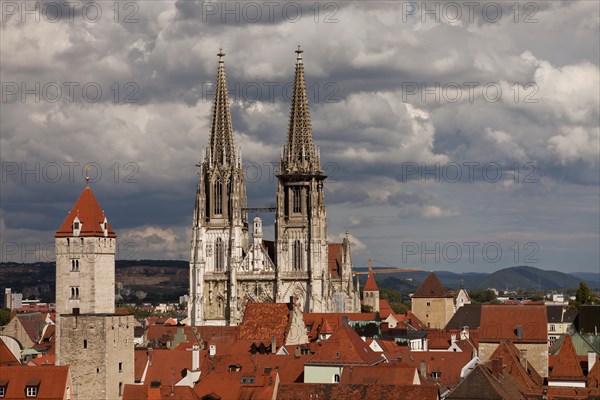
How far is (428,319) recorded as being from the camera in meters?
180

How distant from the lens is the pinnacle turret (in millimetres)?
155250

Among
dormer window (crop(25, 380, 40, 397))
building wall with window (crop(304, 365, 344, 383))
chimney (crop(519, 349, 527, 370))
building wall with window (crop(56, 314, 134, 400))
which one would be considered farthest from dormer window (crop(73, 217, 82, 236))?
chimney (crop(519, 349, 527, 370))

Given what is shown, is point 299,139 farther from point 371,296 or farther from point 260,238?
point 371,296

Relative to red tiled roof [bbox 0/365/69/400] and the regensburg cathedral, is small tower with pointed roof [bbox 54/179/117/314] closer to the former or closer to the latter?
red tiled roof [bbox 0/365/69/400]

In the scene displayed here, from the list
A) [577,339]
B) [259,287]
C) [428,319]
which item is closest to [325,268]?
[259,287]

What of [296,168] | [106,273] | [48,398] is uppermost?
[296,168]

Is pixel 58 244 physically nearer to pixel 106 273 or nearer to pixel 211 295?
pixel 106 273

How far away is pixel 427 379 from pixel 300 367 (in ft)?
26.9

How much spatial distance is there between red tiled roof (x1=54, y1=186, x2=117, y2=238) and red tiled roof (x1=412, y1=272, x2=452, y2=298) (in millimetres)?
99911

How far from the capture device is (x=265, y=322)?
112 meters

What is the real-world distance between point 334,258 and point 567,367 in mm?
71458

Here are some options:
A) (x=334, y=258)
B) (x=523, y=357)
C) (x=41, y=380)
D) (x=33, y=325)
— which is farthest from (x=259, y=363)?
(x=33, y=325)

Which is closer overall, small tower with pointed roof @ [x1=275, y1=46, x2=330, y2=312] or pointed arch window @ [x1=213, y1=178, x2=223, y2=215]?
small tower with pointed roof @ [x1=275, y1=46, x2=330, y2=312]

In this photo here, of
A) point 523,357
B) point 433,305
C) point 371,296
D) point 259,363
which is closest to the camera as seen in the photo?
point 259,363
